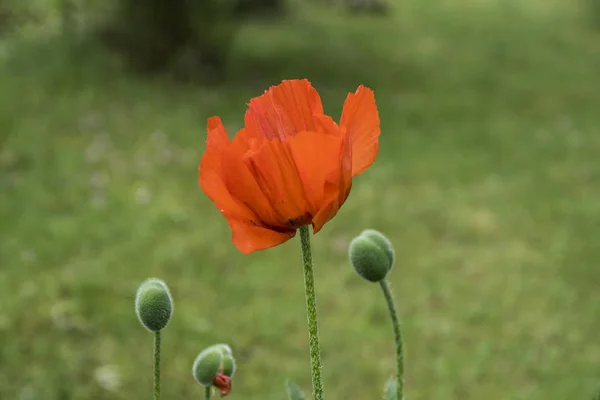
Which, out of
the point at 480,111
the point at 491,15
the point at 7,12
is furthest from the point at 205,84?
the point at 491,15

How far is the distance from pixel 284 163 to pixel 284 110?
79 mm

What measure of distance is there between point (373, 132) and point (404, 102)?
5.60 m

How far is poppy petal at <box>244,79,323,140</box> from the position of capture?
70 centimetres

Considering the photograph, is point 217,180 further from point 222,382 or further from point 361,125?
point 222,382

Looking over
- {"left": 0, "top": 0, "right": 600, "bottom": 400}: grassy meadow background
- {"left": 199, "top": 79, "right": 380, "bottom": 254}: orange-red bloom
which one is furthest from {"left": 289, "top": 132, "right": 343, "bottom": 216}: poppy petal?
{"left": 0, "top": 0, "right": 600, "bottom": 400}: grassy meadow background

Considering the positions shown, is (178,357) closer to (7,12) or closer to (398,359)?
(398,359)

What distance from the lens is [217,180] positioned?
0.69m

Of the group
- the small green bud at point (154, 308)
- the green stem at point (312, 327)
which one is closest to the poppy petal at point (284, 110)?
the green stem at point (312, 327)

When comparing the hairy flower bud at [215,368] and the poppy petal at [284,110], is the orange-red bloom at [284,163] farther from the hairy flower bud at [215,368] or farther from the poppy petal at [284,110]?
the hairy flower bud at [215,368]

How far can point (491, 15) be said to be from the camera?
10352mm

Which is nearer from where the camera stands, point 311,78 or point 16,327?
point 16,327

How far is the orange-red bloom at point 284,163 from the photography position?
0.66 metres

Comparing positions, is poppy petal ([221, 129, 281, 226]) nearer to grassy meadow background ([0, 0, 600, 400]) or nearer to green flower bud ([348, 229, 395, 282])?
green flower bud ([348, 229, 395, 282])

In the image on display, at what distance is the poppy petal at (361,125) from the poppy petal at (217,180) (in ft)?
0.38
